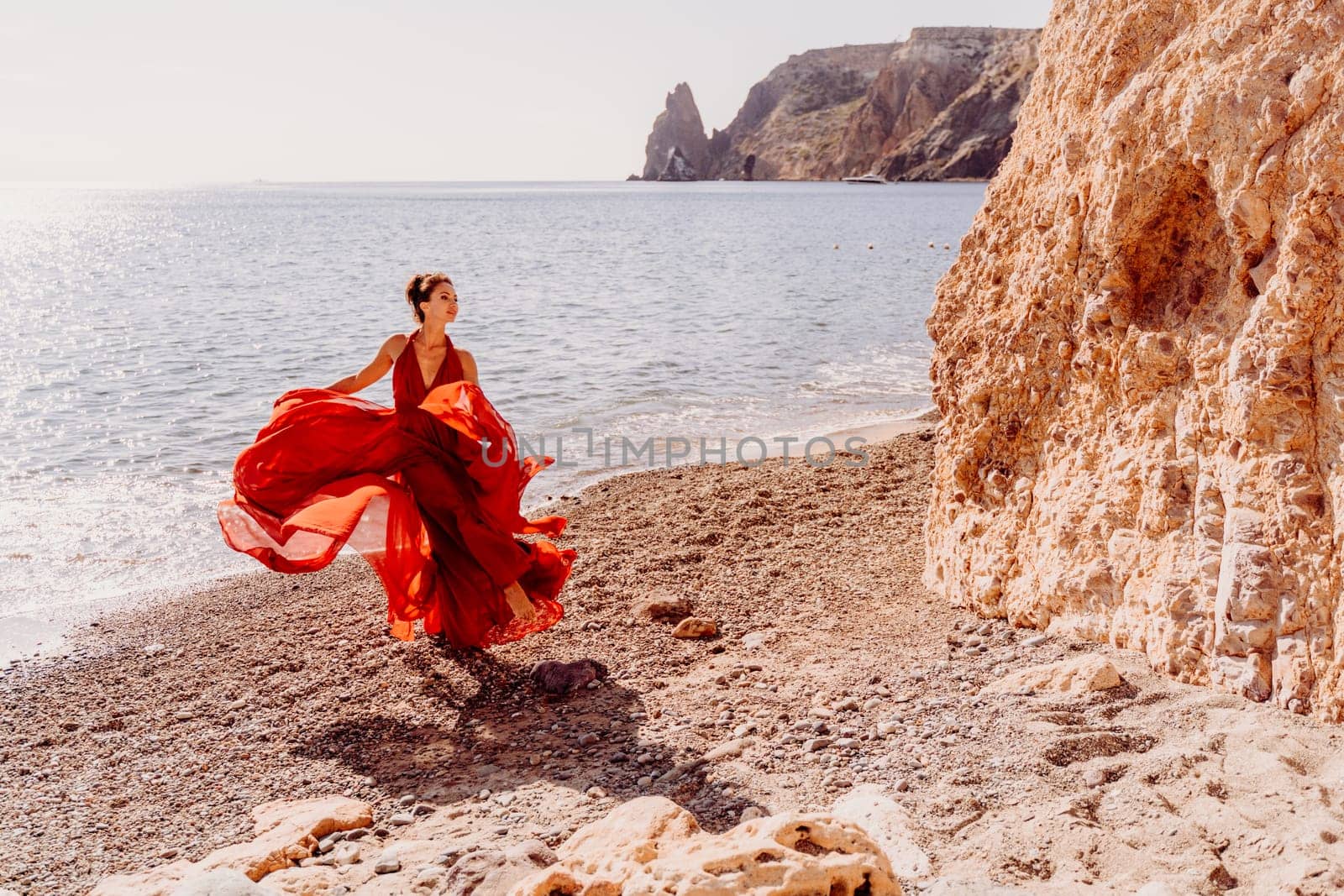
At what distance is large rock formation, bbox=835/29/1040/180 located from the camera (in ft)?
357

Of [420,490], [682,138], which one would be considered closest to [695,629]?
[420,490]

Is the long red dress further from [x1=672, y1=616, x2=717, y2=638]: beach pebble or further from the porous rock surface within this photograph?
the porous rock surface

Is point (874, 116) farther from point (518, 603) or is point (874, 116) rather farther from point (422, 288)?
point (518, 603)

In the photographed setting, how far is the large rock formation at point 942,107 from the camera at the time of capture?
108938 mm

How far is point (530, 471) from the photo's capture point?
530 cm

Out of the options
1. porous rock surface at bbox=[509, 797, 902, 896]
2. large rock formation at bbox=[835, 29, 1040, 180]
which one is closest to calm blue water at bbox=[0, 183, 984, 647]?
porous rock surface at bbox=[509, 797, 902, 896]

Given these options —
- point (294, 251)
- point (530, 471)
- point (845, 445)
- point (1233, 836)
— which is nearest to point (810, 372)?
point (845, 445)

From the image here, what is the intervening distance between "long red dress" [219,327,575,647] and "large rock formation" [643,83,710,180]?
175212 millimetres

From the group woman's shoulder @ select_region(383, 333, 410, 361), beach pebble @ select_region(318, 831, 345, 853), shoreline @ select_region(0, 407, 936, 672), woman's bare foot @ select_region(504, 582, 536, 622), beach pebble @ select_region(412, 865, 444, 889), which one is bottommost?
shoreline @ select_region(0, 407, 936, 672)

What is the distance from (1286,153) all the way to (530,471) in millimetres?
3652

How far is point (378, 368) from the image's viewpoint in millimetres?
5270

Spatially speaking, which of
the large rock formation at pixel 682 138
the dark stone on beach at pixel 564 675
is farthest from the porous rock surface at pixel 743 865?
the large rock formation at pixel 682 138

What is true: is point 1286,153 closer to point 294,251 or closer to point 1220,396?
point 1220,396

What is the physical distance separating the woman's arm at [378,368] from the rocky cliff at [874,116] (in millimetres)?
90483
